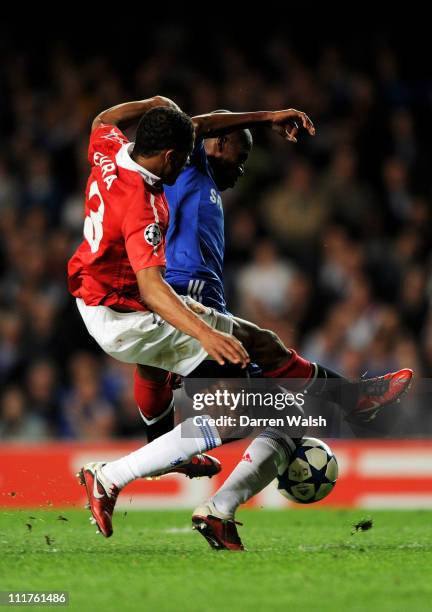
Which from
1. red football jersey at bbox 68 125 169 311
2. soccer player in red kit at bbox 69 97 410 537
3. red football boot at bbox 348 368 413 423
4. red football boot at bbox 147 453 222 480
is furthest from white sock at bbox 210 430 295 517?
red football jersey at bbox 68 125 169 311

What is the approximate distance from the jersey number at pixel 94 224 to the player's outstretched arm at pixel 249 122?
0.66 meters

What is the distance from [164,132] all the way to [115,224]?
0.44 m

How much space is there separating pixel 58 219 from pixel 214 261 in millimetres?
5291

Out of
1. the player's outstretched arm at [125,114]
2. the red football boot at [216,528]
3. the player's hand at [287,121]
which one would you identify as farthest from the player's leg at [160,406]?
the player's hand at [287,121]

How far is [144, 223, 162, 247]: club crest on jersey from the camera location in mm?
4836

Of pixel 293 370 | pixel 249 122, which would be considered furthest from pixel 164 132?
pixel 293 370

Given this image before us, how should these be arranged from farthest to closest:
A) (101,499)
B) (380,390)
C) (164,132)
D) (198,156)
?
(198,156), (380,390), (101,499), (164,132)

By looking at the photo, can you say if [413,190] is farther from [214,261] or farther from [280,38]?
[214,261]

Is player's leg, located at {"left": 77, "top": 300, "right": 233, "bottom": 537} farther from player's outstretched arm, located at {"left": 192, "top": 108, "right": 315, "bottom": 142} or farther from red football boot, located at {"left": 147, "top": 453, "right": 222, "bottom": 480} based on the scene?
player's outstretched arm, located at {"left": 192, "top": 108, "right": 315, "bottom": 142}

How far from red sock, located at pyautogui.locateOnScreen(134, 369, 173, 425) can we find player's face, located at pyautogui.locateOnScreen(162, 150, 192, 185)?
1.05m

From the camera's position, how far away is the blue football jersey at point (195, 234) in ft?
18.9

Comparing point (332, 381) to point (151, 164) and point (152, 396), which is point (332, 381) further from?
point (151, 164)

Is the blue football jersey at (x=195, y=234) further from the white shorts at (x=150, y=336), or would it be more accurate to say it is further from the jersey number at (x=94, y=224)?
the jersey number at (x=94, y=224)

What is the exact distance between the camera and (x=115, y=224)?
506 cm
